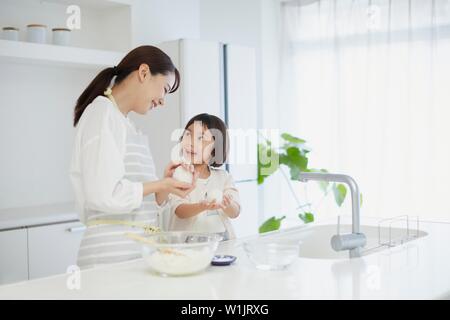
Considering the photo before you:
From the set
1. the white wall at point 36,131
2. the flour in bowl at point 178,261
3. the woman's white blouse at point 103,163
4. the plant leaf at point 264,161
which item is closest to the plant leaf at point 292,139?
the plant leaf at point 264,161

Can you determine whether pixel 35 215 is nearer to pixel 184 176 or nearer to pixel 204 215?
pixel 184 176

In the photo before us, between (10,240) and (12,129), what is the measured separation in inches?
32.6

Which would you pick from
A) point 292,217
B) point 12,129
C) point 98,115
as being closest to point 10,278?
point 12,129

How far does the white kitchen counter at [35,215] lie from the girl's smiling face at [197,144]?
1.08 m

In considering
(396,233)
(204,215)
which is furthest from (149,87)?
(396,233)

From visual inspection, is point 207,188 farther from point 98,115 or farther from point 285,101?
point 285,101

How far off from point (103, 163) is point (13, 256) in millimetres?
1479

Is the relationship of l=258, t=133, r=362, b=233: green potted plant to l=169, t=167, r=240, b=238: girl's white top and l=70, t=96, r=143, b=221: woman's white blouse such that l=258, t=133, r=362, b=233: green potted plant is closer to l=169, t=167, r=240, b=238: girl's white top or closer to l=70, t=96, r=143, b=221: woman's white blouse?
l=169, t=167, r=240, b=238: girl's white top

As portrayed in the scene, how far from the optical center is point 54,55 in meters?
3.36

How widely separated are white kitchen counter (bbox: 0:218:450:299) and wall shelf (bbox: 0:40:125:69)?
6.18 feet

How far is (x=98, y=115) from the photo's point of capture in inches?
72.6

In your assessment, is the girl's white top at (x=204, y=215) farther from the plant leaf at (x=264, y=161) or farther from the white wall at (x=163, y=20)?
the plant leaf at (x=264, y=161)

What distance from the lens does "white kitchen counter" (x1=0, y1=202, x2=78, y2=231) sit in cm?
300

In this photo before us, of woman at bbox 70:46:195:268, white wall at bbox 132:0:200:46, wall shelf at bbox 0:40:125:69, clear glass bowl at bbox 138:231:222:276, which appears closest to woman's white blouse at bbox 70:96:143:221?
woman at bbox 70:46:195:268
